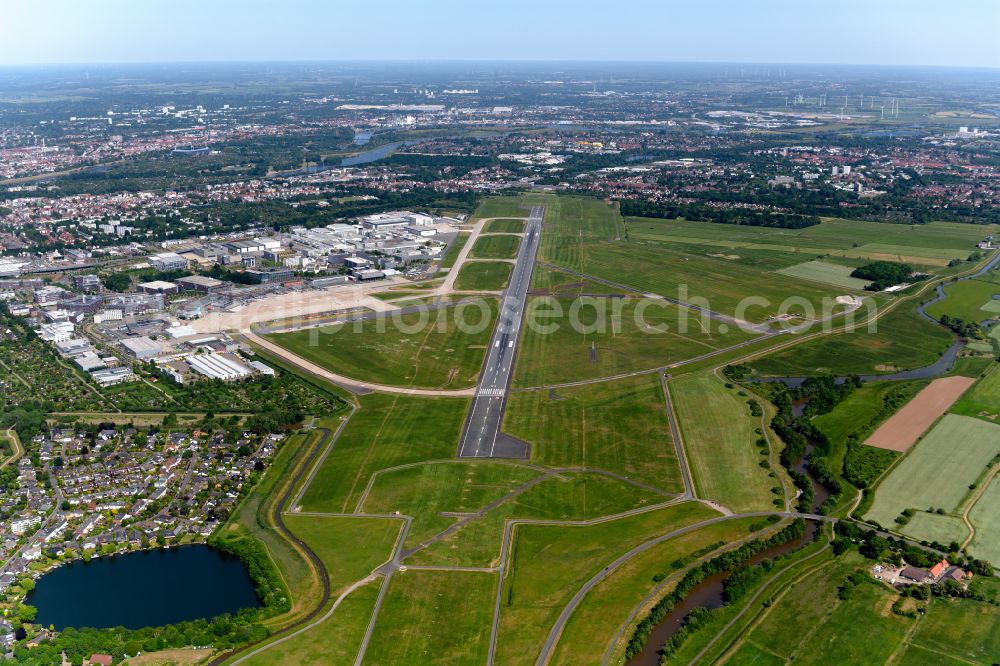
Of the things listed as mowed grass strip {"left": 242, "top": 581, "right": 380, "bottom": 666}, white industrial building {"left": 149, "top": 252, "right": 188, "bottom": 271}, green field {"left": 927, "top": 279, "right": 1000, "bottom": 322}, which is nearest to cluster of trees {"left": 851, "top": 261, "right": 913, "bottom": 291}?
green field {"left": 927, "top": 279, "right": 1000, "bottom": 322}

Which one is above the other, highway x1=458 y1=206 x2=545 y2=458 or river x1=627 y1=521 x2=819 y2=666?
highway x1=458 y1=206 x2=545 y2=458

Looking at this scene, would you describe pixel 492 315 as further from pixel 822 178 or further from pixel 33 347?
pixel 822 178

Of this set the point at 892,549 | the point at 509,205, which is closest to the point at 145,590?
the point at 892,549

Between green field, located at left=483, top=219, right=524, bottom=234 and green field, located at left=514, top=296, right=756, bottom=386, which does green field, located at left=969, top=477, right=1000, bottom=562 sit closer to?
green field, located at left=514, top=296, right=756, bottom=386

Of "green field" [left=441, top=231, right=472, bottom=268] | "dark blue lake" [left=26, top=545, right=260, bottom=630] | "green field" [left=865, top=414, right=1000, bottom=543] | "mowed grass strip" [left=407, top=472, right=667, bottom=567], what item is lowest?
"dark blue lake" [left=26, top=545, right=260, bottom=630]

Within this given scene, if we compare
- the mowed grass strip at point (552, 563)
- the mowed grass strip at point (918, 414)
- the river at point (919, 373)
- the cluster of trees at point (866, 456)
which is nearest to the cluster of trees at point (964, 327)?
the river at point (919, 373)

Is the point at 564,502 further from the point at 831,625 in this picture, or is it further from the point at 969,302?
the point at 969,302
